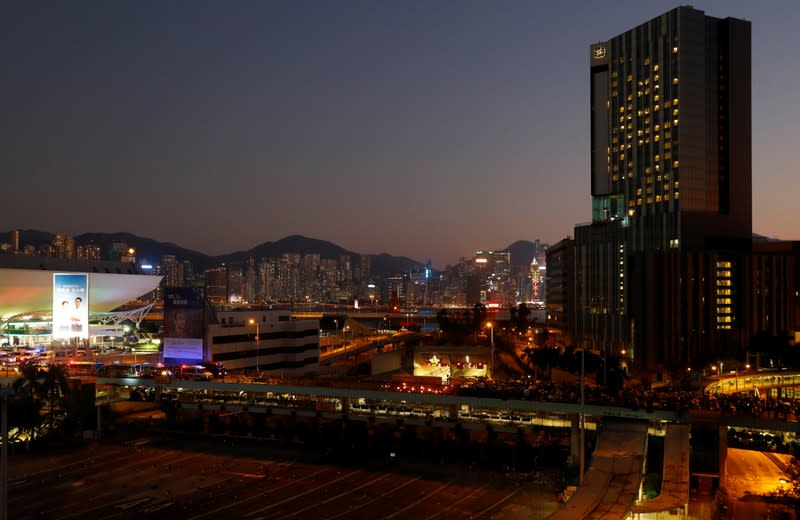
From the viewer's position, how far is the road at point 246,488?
89.4 ft

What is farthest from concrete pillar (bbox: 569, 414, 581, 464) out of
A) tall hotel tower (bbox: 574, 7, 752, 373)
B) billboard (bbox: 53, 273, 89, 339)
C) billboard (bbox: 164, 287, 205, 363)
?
billboard (bbox: 53, 273, 89, 339)

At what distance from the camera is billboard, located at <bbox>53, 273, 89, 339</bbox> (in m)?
55.1

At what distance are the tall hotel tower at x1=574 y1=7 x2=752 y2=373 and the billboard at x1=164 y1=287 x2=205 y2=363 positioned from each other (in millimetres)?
40504

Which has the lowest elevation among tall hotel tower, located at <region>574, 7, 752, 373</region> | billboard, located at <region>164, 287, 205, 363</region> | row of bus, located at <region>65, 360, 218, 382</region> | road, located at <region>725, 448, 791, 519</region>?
road, located at <region>725, 448, 791, 519</region>

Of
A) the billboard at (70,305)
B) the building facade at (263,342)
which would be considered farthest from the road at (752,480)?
the billboard at (70,305)

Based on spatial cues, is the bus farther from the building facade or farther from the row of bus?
the building facade

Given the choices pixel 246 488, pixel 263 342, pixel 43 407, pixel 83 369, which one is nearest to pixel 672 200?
pixel 263 342

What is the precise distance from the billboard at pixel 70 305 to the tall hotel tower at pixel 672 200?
47.8m

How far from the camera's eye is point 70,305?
5531 cm

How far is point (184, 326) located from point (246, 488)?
22.4 metres

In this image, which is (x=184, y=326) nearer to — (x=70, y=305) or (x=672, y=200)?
(x=70, y=305)

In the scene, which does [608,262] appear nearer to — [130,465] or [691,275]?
[691,275]

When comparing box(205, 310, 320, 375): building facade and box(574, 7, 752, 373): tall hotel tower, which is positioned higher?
box(574, 7, 752, 373): tall hotel tower

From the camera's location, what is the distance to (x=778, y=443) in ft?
108
